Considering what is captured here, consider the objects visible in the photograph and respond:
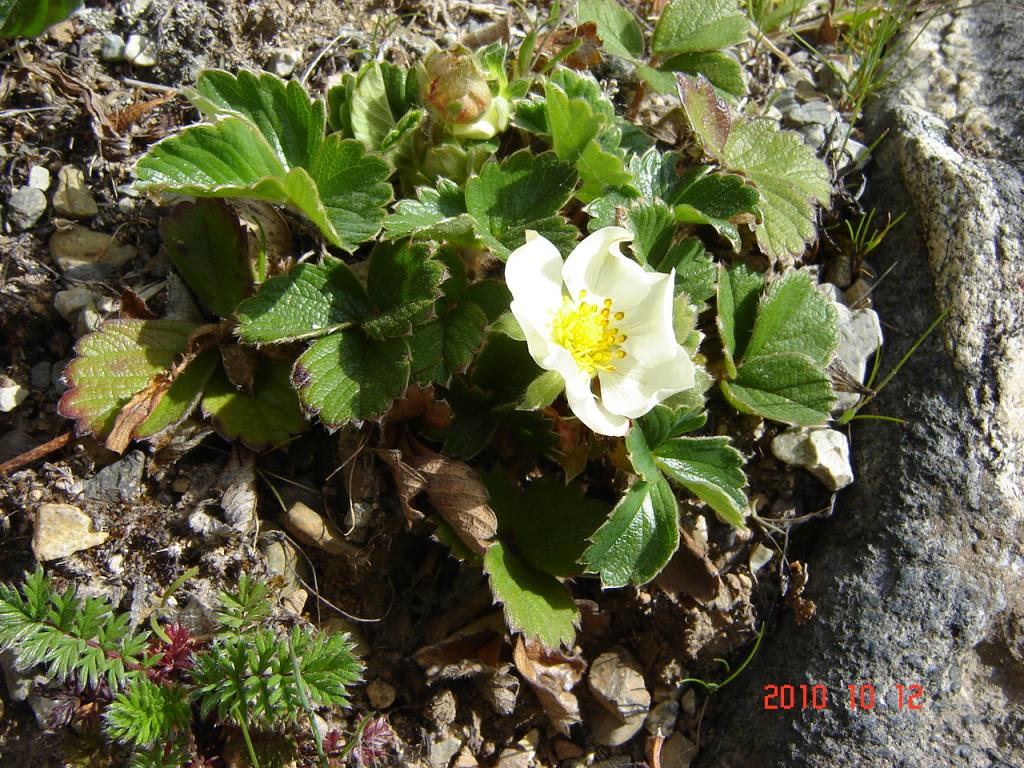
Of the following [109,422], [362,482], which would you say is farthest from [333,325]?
[109,422]

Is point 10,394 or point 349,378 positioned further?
point 10,394

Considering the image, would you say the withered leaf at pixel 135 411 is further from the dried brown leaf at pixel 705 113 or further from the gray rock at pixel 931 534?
the gray rock at pixel 931 534

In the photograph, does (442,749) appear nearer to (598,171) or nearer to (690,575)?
(690,575)

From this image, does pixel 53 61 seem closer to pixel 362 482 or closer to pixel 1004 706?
pixel 362 482

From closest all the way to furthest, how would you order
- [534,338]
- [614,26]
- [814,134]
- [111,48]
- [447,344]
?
[534,338] → [447,344] → [111,48] → [614,26] → [814,134]

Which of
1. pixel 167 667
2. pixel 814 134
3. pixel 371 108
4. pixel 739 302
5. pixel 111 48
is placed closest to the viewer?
pixel 167 667

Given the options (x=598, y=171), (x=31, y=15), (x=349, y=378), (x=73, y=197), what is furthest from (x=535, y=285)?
(x=31, y=15)
